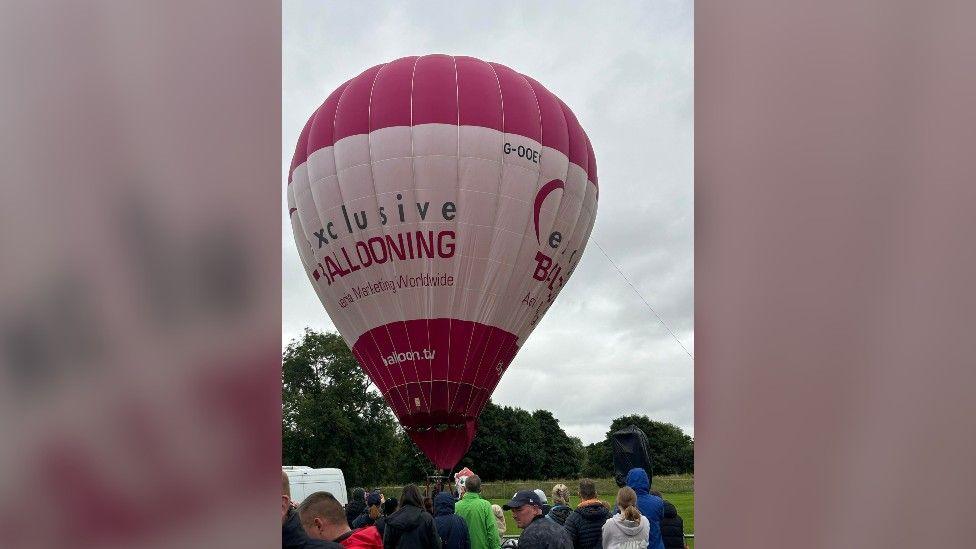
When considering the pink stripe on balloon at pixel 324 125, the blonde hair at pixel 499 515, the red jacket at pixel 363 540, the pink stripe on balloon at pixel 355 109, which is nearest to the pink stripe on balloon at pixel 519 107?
the pink stripe on balloon at pixel 355 109

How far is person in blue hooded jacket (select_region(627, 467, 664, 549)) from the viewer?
17.6 feet

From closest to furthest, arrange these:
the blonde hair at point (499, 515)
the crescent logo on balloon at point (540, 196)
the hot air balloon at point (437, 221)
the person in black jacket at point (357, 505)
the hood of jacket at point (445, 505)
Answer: the hood of jacket at point (445, 505)
the person in black jacket at point (357, 505)
the blonde hair at point (499, 515)
the hot air balloon at point (437, 221)
the crescent logo on balloon at point (540, 196)

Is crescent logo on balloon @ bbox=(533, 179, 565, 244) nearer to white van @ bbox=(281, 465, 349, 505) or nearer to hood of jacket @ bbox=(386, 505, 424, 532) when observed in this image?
white van @ bbox=(281, 465, 349, 505)

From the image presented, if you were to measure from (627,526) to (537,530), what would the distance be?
59cm

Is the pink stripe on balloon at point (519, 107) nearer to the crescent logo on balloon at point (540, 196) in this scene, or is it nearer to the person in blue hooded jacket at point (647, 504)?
the crescent logo on balloon at point (540, 196)

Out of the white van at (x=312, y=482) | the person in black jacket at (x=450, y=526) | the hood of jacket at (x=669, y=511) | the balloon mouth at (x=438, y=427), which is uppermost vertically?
the balloon mouth at (x=438, y=427)

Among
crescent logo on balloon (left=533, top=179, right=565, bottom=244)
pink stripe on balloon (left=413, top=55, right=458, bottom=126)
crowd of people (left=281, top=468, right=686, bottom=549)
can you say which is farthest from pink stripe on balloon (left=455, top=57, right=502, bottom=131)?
crowd of people (left=281, top=468, right=686, bottom=549)

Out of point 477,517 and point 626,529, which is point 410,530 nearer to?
point 626,529

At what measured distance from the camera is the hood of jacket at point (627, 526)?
4898mm
